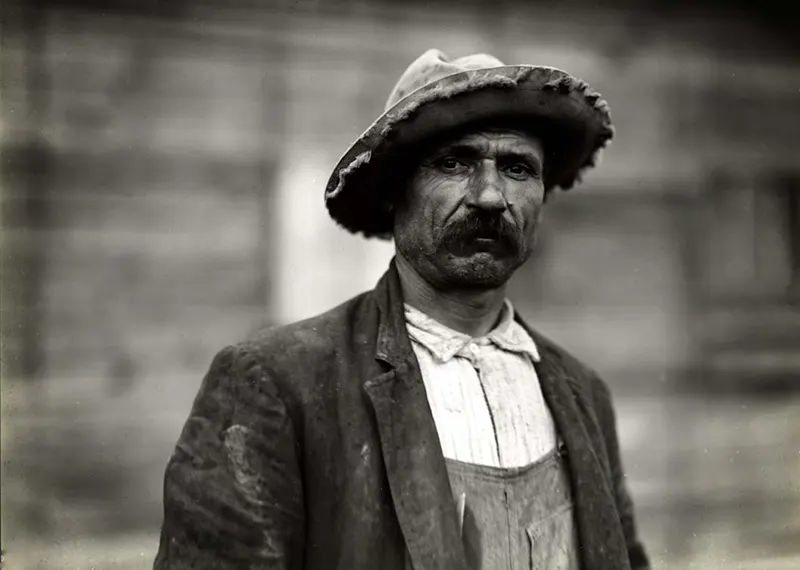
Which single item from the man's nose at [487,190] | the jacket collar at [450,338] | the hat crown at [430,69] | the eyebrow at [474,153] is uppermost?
the hat crown at [430,69]

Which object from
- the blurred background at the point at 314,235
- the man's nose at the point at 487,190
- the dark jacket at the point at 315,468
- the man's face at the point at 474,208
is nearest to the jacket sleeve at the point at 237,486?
the dark jacket at the point at 315,468

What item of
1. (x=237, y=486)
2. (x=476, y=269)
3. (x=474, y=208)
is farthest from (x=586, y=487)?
(x=237, y=486)

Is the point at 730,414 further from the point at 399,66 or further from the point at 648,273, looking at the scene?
the point at 399,66

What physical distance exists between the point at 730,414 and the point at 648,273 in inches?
30.7

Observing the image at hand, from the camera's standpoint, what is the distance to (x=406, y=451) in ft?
6.54

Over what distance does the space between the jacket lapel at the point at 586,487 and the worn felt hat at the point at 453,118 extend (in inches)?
21.5

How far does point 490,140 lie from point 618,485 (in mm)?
966

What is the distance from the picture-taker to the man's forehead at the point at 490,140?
2107 mm

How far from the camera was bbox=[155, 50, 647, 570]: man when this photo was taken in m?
1.97

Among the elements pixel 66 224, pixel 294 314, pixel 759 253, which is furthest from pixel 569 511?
pixel 759 253

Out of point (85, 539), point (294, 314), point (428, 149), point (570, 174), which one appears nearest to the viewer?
point (428, 149)

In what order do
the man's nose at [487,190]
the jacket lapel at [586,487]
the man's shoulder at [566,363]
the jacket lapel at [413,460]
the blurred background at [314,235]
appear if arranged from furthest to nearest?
the blurred background at [314,235] → the man's shoulder at [566,363] → the jacket lapel at [586,487] → the man's nose at [487,190] → the jacket lapel at [413,460]

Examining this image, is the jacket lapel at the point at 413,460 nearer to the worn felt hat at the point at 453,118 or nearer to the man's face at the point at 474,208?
the man's face at the point at 474,208

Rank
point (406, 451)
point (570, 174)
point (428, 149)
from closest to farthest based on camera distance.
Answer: point (406, 451)
point (428, 149)
point (570, 174)
